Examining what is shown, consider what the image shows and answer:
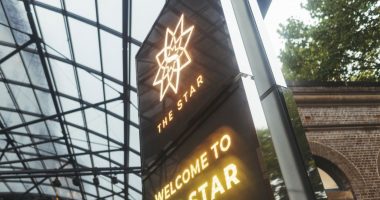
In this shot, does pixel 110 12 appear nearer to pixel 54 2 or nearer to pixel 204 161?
pixel 54 2

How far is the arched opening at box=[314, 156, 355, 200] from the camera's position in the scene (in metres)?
9.31

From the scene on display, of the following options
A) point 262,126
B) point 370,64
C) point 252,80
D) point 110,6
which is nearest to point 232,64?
point 252,80

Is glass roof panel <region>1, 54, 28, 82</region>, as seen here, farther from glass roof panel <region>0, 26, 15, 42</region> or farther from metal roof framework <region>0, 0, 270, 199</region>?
glass roof panel <region>0, 26, 15, 42</region>

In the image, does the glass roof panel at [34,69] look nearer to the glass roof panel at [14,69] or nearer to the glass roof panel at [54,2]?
the glass roof panel at [14,69]

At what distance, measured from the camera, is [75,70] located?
1085 centimetres

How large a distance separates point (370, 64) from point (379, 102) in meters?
5.33

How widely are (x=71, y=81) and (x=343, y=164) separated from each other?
29.3ft

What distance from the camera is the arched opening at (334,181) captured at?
9.31 meters

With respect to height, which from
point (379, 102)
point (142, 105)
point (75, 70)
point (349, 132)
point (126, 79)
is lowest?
point (142, 105)

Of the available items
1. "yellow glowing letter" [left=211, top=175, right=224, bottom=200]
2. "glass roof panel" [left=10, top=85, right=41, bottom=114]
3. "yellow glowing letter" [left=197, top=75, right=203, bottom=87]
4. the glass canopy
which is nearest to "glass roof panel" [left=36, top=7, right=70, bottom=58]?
the glass canopy

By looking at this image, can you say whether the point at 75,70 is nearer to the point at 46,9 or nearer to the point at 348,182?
the point at 46,9

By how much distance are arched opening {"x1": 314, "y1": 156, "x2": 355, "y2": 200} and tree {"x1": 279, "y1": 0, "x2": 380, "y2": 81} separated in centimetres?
667

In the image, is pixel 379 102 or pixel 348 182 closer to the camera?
pixel 348 182

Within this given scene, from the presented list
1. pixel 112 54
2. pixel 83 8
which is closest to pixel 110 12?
pixel 83 8
